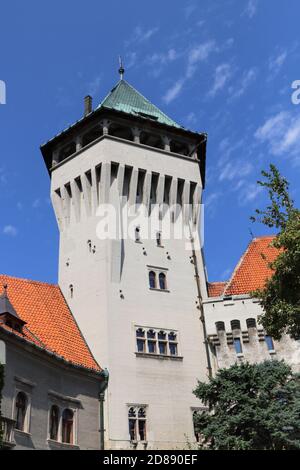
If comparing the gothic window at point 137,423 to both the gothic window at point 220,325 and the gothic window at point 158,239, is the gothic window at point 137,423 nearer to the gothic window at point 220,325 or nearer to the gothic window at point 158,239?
the gothic window at point 220,325

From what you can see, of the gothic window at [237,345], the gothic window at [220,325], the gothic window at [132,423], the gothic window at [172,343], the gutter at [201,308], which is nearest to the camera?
the gothic window at [132,423]

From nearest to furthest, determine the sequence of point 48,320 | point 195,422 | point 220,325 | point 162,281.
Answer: point 195,422
point 48,320
point 220,325
point 162,281

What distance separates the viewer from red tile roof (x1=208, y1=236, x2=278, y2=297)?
28233mm

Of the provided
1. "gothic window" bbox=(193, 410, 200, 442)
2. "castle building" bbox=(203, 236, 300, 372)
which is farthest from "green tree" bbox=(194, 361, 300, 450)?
"castle building" bbox=(203, 236, 300, 372)

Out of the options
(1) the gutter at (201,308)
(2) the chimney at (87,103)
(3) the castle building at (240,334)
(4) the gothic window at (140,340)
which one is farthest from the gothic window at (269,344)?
(2) the chimney at (87,103)

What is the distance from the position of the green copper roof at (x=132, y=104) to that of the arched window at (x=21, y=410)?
59.1 feet

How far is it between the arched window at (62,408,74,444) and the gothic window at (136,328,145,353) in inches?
187

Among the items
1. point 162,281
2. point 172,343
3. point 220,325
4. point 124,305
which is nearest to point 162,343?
point 172,343

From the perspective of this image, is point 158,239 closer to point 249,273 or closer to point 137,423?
point 249,273

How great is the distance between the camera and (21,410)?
66.3 feet

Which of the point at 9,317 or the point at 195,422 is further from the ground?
the point at 9,317

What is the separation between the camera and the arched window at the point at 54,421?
2130 centimetres

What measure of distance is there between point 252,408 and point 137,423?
578 centimetres

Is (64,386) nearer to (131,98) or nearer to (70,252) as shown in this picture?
(70,252)
